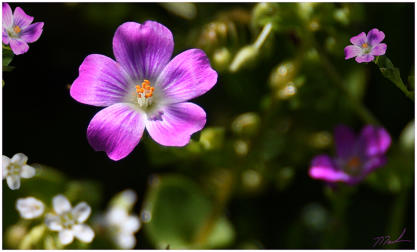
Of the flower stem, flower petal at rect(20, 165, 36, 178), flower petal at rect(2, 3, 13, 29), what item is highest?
flower petal at rect(2, 3, 13, 29)

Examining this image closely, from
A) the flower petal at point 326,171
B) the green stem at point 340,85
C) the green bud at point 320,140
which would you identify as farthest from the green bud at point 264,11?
the green bud at point 320,140

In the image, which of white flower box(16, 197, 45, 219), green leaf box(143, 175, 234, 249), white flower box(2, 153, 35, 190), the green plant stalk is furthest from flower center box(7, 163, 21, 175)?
the green plant stalk

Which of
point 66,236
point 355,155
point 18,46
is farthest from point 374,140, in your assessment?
point 18,46

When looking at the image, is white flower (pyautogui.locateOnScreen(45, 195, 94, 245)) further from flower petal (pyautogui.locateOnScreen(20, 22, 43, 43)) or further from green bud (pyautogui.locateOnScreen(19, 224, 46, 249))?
flower petal (pyautogui.locateOnScreen(20, 22, 43, 43))

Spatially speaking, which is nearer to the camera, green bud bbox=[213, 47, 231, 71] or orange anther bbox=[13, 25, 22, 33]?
orange anther bbox=[13, 25, 22, 33]

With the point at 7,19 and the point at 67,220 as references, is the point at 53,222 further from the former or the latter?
the point at 7,19

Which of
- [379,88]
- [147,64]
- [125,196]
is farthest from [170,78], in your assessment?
[379,88]
